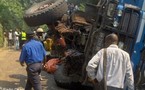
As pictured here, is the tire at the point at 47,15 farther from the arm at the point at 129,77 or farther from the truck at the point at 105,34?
the arm at the point at 129,77

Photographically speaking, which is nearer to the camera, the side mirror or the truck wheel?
the side mirror

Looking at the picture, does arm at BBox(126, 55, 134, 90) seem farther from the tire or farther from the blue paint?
the tire

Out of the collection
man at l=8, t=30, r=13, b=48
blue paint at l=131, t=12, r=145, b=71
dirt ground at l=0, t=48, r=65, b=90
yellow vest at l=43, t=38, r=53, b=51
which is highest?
blue paint at l=131, t=12, r=145, b=71

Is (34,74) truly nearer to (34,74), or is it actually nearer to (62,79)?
(34,74)

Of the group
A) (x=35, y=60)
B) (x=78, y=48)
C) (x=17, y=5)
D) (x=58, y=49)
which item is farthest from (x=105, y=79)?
(x=17, y=5)

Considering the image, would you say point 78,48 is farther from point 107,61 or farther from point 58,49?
point 107,61

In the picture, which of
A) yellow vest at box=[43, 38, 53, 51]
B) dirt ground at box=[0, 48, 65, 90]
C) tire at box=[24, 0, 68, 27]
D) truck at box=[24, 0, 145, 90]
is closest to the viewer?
truck at box=[24, 0, 145, 90]

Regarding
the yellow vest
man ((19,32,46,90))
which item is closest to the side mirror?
man ((19,32,46,90))

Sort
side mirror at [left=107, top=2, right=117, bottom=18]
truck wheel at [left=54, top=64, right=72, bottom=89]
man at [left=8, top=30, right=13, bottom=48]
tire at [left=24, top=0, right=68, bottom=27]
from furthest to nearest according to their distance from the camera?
1. man at [left=8, top=30, right=13, bottom=48]
2. tire at [left=24, top=0, right=68, bottom=27]
3. truck wheel at [left=54, top=64, right=72, bottom=89]
4. side mirror at [left=107, top=2, right=117, bottom=18]

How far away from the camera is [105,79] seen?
5.64 meters

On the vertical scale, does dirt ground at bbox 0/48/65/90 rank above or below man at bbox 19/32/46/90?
below

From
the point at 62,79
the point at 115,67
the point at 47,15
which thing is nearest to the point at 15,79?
the point at 62,79

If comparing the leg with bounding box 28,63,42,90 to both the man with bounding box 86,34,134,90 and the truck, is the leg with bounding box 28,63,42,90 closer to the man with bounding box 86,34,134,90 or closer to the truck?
the truck

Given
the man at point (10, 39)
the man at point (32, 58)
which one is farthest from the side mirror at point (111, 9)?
the man at point (10, 39)
